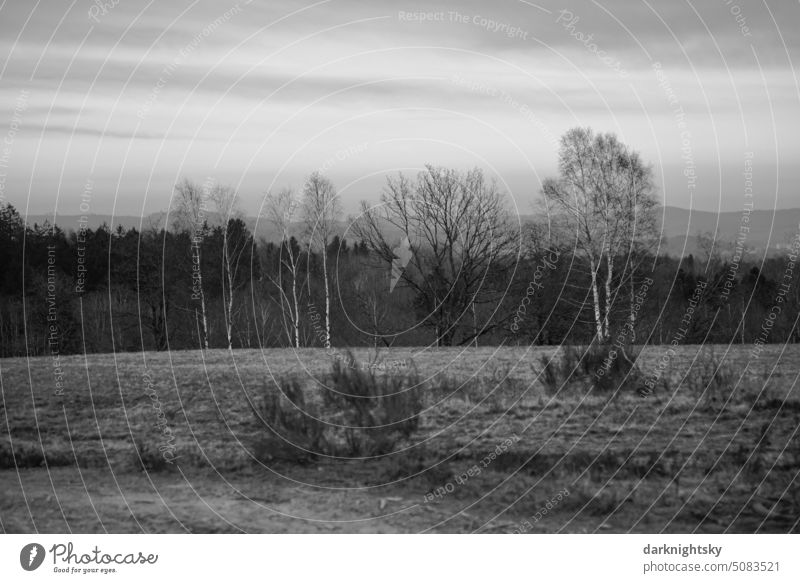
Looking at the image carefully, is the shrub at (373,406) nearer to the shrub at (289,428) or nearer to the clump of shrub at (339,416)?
the clump of shrub at (339,416)

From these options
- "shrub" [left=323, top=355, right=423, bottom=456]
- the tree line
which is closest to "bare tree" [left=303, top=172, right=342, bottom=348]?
the tree line

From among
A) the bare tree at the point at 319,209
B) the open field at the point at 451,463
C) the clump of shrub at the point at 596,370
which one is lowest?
the open field at the point at 451,463

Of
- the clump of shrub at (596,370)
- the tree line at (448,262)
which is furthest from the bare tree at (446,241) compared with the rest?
the clump of shrub at (596,370)

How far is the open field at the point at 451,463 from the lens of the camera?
390 inches

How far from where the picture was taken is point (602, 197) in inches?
1208

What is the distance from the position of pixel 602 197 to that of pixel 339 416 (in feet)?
67.7

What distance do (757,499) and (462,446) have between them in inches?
164

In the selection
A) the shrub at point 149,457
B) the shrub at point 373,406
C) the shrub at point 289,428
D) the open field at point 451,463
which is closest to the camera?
the open field at point 451,463

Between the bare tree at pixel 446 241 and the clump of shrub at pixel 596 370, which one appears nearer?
the clump of shrub at pixel 596 370

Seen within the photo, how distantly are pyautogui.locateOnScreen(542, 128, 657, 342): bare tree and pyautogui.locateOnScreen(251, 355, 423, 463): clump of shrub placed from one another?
1778 centimetres

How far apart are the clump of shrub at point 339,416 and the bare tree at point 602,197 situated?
58.3 ft

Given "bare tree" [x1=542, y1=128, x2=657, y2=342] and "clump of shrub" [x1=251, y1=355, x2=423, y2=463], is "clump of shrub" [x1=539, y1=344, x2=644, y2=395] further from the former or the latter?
"bare tree" [x1=542, y1=128, x2=657, y2=342]

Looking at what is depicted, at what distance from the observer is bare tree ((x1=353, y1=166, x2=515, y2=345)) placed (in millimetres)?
27953

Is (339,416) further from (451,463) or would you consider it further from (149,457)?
(149,457)
